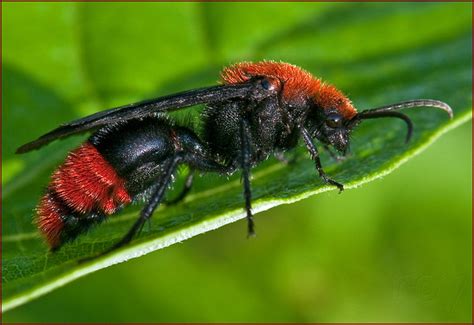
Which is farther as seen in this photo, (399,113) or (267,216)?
(267,216)

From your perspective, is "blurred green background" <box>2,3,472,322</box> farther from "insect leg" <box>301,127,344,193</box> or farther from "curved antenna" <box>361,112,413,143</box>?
"insect leg" <box>301,127,344,193</box>

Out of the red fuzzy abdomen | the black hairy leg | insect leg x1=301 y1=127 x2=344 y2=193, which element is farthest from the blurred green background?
the red fuzzy abdomen

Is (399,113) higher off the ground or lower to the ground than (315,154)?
higher

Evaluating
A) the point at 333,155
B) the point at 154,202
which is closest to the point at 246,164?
the point at 154,202

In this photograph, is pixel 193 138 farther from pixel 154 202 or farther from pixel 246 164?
pixel 154 202

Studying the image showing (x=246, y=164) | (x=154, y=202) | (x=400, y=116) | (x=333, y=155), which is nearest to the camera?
(x=154, y=202)

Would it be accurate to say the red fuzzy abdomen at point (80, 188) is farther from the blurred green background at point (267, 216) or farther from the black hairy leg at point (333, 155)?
the black hairy leg at point (333, 155)
